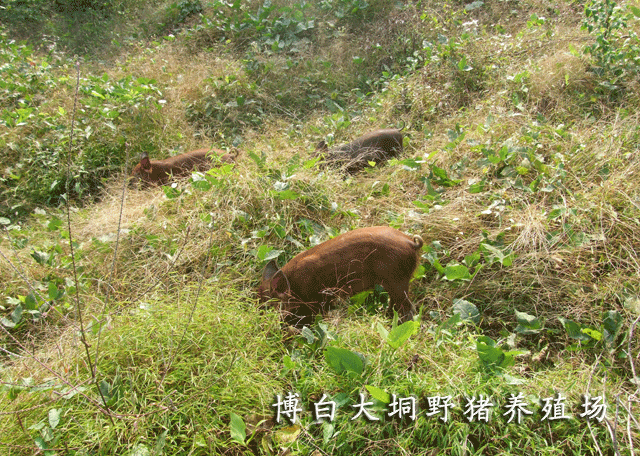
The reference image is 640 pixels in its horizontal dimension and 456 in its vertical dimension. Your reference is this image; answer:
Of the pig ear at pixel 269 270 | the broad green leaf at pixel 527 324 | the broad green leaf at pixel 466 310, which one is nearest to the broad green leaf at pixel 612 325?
the broad green leaf at pixel 527 324

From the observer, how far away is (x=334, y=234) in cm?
314

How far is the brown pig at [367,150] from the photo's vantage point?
4137 mm

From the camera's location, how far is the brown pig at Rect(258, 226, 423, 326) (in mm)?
2586

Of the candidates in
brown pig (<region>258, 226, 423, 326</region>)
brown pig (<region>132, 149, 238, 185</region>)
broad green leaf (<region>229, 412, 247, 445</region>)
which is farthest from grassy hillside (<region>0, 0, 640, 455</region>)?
brown pig (<region>132, 149, 238, 185</region>)

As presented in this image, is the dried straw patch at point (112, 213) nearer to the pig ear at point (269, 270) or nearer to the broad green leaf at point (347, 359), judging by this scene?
the pig ear at point (269, 270)

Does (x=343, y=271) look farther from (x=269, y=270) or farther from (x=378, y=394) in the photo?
(x=378, y=394)

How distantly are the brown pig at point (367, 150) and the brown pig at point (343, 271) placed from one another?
63.9 inches

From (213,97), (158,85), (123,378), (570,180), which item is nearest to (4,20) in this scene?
(158,85)

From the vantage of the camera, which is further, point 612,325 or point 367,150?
point 367,150

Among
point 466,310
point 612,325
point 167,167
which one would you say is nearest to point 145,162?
point 167,167

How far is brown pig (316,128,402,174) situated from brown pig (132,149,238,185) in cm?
109

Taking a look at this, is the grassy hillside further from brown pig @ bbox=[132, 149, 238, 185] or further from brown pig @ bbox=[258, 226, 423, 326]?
brown pig @ bbox=[132, 149, 238, 185]

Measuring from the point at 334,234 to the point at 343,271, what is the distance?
579 mm

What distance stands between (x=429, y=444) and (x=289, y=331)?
0.99 metres
